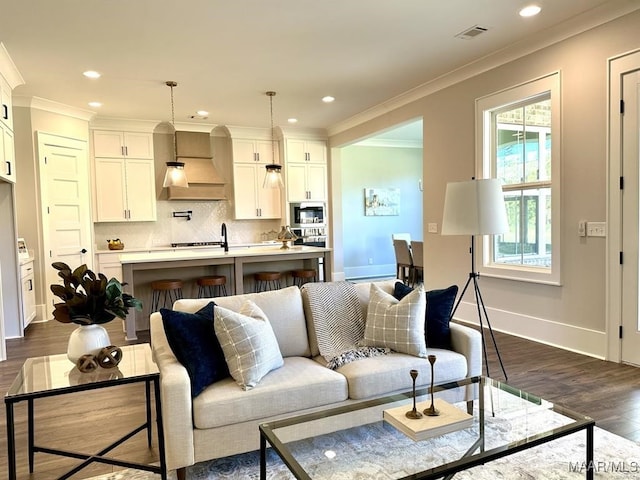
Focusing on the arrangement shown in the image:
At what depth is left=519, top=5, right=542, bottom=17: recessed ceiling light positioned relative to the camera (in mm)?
3453

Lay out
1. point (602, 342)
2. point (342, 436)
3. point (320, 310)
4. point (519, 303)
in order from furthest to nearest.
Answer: point (519, 303) < point (602, 342) < point (320, 310) < point (342, 436)

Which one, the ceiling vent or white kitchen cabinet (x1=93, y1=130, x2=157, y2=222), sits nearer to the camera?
the ceiling vent

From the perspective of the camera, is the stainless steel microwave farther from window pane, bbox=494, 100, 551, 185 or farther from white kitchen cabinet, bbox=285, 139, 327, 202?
window pane, bbox=494, 100, 551, 185

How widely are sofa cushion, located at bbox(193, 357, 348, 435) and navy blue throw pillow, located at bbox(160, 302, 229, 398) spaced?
2.1 inches

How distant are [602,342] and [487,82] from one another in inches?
110

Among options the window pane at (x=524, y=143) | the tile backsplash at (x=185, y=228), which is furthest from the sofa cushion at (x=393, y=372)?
the tile backsplash at (x=185, y=228)

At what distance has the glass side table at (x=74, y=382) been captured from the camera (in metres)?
1.78

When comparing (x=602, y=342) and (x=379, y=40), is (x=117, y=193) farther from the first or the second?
(x=602, y=342)

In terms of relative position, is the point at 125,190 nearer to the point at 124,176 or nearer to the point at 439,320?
the point at 124,176

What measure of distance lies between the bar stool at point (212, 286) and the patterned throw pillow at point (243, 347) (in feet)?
9.84

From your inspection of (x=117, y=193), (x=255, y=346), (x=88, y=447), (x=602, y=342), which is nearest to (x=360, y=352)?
(x=255, y=346)

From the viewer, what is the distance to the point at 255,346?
7.25 ft

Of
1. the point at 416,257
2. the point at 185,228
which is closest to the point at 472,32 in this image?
the point at 416,257

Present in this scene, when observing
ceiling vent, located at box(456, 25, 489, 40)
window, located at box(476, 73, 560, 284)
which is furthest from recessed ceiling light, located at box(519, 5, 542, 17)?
window, located at box(476, 73, 560, 284)
